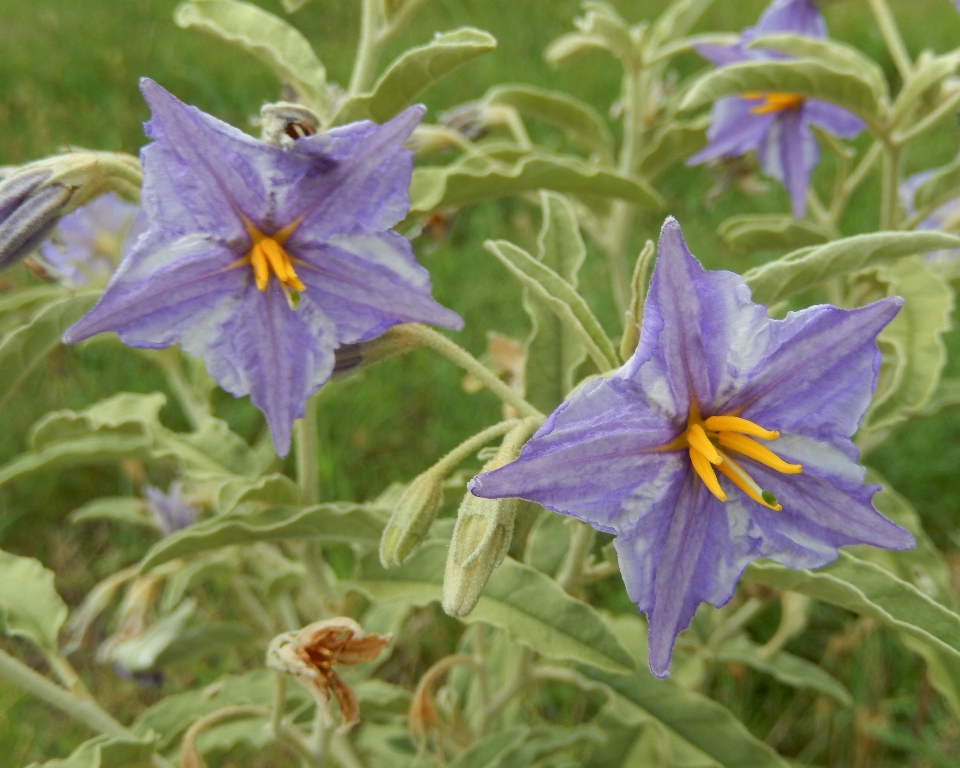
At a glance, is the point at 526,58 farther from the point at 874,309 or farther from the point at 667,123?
the point at 874,309

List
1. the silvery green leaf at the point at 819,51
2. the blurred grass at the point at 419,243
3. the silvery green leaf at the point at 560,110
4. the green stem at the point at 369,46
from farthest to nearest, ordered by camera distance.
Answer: the blurred grass at the point at 419,243 < the silvery green leaf at the point at 560,110 < the silvery green leaf at the point at 819,51 < the green stem at the point at 369,46

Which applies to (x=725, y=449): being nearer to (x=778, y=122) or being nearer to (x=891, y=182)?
(x=891, y=182)

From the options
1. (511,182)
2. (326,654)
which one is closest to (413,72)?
(511,182)

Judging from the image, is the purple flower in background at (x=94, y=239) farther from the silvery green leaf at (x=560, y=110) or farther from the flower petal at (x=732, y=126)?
A: the flower petal at (x=732, y=126)

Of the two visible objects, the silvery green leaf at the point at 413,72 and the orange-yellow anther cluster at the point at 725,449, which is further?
the silvery green leaf at the point at 413,72

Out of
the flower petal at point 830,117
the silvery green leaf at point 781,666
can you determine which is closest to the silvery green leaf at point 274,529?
the silvery green leaf at point 781,666

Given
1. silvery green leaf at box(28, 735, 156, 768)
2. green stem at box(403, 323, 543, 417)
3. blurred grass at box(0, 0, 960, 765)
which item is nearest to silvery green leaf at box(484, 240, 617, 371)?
green stem at box(403, 323, 543, 417)

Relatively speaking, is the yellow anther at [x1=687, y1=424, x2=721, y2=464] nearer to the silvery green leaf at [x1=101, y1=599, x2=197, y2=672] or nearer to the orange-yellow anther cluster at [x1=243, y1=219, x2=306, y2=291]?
the orange-yellow anther cluster at [x1=243, y1=219, x2=306, y2=291]
